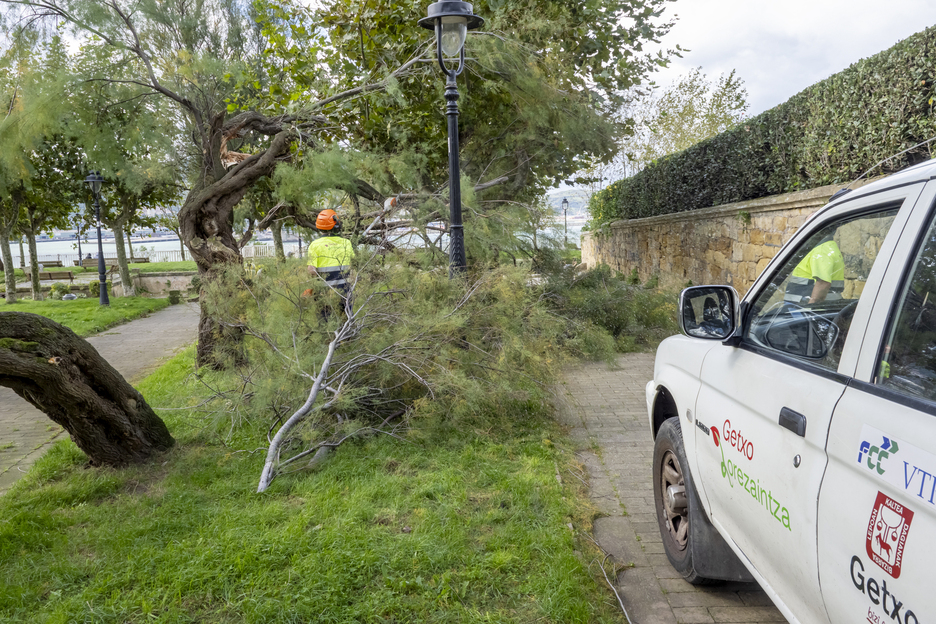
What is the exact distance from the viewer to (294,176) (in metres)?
8.23

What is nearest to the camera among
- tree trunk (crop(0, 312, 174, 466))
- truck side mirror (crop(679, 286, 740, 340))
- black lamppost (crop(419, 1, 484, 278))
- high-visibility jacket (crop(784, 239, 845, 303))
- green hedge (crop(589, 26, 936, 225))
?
high-visibility jacket (crop(784, 239, 845, 303))

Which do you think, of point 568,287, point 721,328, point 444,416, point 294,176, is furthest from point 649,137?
point 721,328

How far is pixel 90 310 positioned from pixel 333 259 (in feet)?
48.5

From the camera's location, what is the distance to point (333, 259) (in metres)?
6.27

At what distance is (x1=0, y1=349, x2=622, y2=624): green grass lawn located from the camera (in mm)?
3109

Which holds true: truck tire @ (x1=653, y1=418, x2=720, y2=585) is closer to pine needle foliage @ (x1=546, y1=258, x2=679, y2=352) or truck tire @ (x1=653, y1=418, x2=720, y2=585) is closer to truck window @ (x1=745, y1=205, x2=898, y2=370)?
truck window @ (x1=745, y1=205, x2=898, y2=370)

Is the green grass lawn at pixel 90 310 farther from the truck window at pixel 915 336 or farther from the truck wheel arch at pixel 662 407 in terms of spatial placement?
the truck window at pixel 915 336

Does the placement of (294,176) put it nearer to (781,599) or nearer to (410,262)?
(410,262)

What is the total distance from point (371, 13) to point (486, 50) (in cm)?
281

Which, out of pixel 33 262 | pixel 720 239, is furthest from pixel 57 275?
pixel 720 239

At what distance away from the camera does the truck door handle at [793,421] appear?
1.90 metres

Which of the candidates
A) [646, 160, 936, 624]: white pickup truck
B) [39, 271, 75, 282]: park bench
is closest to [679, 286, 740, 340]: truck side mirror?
[646, 160, 936, 624]: white pickup truck

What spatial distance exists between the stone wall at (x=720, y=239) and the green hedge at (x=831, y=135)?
393 millimetres

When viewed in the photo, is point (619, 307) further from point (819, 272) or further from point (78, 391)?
point (819, 272)
